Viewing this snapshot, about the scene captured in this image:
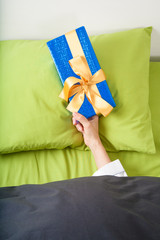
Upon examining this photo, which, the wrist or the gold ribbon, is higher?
the gold ribbon

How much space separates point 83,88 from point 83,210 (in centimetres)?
50

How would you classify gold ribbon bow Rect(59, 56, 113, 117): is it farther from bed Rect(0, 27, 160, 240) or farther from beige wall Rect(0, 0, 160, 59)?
beige wall Rect(0, 0, 160, 59)

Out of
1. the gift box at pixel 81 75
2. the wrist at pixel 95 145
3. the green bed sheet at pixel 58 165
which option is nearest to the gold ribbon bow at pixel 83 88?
the gift box at pixel 81 75

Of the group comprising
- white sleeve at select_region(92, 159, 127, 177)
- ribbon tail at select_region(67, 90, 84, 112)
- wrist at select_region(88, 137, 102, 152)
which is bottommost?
white sleeve at select_region(92, 159, 127, 177)

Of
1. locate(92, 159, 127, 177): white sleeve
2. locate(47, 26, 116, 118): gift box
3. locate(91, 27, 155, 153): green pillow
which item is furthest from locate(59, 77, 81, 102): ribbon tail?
locate(92, 159, 127, 177): white sleeve

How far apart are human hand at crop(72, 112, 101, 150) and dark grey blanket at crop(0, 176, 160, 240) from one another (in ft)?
0.76

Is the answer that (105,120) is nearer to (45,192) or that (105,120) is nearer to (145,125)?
(145,125)

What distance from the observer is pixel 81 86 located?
0.94m

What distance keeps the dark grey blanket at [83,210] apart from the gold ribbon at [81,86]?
0.30 m

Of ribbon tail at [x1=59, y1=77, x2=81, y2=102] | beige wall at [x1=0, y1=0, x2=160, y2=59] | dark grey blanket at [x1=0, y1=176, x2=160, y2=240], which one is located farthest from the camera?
beige wall at [x1=0, y1=0, x2=160, y2=59]

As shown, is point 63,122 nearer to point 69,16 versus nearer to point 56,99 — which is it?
point 56,99

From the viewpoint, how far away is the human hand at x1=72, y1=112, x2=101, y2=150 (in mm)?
953

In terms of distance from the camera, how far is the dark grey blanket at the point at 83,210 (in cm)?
55

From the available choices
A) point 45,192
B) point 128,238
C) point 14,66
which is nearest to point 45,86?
point 14,66
